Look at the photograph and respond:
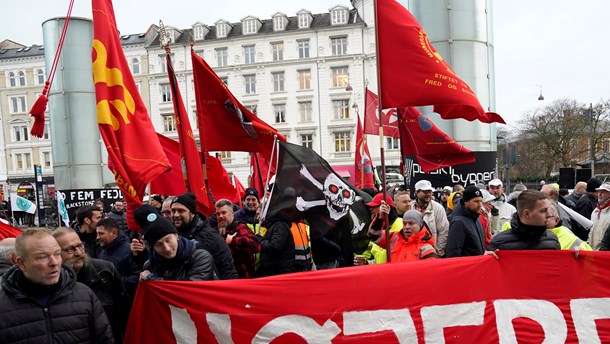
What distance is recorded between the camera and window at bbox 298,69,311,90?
42.7m

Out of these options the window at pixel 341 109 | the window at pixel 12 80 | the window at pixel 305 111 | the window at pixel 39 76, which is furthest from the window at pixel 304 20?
the window at pixel 12 80

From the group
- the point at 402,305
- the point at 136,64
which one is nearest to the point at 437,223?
the point at 402,305

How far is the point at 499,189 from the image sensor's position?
7555mm

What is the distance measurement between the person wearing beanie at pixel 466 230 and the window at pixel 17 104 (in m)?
54.6

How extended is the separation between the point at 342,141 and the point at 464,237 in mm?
37232

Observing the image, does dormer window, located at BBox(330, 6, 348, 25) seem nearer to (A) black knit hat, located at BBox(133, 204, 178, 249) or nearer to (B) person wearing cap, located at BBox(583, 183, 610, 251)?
(B) person wearing cap, located at BBox(583, 183, 610, 251)

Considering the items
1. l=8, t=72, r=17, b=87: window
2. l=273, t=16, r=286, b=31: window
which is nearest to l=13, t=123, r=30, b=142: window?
l=8, t=72, r=17, b=87: window

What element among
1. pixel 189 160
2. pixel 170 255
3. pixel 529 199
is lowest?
pixel 170 255

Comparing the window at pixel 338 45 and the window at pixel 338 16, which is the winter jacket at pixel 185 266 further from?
the window at pixel 338 16

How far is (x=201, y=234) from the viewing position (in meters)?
4.07

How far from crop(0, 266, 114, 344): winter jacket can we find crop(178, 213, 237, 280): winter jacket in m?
1.25

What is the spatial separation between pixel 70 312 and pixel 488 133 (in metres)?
9.03

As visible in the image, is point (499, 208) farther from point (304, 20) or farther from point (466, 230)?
point (304, 20)

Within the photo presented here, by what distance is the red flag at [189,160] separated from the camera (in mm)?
5414
